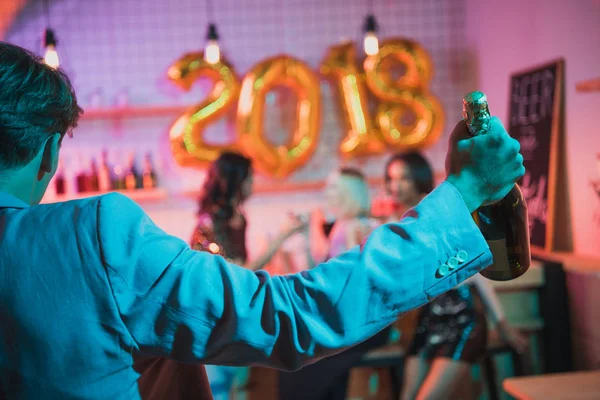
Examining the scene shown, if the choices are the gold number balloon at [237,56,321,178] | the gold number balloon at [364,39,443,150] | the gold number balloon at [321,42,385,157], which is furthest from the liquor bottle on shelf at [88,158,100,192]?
the gold number balloon at [364,39,443,150]

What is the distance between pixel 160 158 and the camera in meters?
5.00

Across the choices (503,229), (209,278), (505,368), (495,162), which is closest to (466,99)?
(495,162)

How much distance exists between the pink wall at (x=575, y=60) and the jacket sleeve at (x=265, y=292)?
311 cm

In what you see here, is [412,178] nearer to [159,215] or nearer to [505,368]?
[505,368]

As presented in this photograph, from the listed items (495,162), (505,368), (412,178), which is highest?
(495,162)

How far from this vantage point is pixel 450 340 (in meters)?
3.27

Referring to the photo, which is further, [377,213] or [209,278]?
[377,213]

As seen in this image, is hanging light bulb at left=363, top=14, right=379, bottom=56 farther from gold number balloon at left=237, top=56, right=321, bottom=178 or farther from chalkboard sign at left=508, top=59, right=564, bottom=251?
chalkboard sign at left=508, top=59, right=564, bottom=251

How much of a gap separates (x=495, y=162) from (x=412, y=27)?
4.75 m

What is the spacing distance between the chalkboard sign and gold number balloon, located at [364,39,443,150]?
0.66 meters

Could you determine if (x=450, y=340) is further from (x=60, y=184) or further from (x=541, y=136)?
(x=60, y=184)

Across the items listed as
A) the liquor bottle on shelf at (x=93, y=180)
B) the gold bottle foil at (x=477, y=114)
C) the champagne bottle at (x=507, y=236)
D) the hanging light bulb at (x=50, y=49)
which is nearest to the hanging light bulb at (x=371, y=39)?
the hanging light bulb at (x=50, y=49)

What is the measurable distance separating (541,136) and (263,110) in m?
1.94

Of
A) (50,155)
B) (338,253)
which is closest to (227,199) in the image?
(338,253)
